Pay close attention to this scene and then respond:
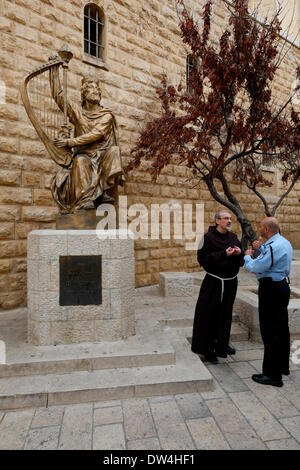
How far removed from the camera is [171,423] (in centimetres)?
252

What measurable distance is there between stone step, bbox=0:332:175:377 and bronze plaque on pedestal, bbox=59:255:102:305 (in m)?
0.54

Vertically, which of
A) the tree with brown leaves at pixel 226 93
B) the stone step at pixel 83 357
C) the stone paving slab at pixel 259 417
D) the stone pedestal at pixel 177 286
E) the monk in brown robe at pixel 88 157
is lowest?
the stone paving slab at pixel 259 417

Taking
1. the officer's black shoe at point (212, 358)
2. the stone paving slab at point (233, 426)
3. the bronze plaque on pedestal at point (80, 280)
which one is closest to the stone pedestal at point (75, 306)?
the bronze plaque on pedestal at point (80, 280)

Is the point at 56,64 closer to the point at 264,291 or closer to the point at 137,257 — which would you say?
the point at 264,291

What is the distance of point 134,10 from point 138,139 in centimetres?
320

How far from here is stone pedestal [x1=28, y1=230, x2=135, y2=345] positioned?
3500mm

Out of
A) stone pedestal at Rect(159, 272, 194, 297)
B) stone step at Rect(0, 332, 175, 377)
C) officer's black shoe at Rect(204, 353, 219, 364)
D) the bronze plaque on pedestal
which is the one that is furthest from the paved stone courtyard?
stone pedestal at Rect(159, 272, 194, 297)

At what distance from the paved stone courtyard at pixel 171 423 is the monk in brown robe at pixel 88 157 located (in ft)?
7.71

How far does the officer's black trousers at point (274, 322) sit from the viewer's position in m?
3.16

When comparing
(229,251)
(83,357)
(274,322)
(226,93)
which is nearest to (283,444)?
(274,322)

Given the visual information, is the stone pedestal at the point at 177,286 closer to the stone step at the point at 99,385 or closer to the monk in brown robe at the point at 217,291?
the monk in brown robe at the point at 217,291

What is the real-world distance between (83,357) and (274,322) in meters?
2.13
